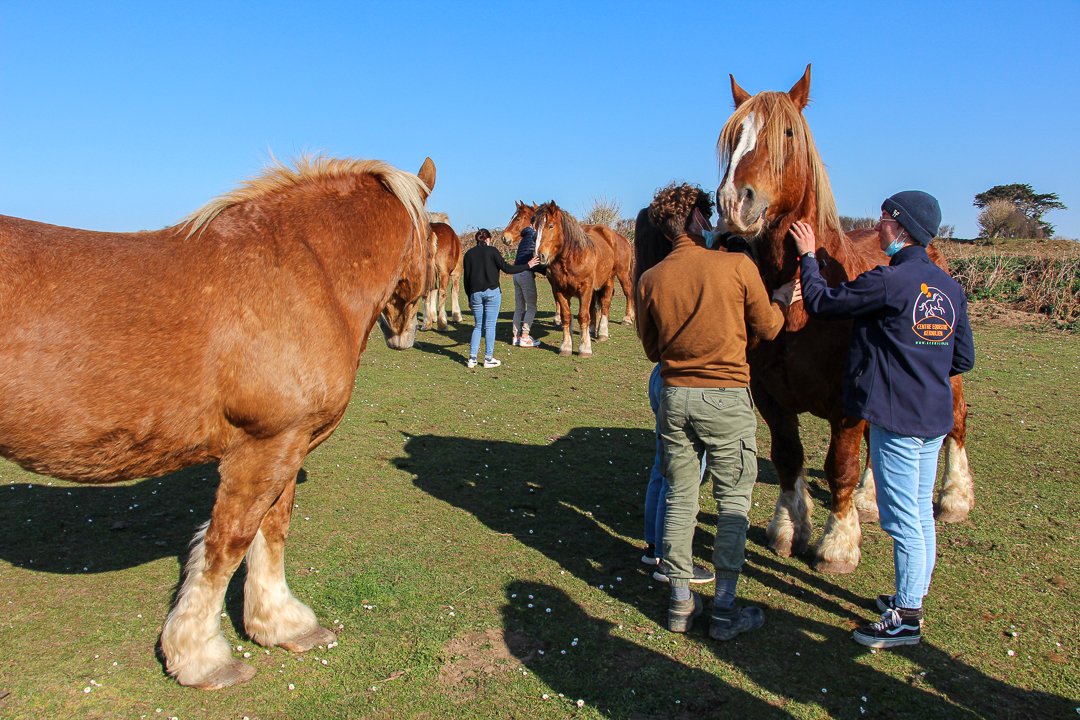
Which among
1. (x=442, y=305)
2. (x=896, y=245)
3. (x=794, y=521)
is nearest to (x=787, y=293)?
(x=896, y=245)

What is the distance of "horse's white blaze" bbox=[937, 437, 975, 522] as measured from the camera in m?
4.92

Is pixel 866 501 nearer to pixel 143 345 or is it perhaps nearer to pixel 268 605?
pixel 268 605

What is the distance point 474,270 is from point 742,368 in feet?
27.2

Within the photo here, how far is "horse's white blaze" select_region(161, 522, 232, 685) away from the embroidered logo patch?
3.48 m

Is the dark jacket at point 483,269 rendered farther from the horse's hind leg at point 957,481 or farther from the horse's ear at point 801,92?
the horse's ear at point 801,92

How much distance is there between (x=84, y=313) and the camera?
99.7 inches

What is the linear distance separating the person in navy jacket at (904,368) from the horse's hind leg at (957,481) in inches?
77.8

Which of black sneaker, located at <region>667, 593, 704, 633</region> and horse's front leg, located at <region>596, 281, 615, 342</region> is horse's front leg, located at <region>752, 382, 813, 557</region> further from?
horse's front leg, located at <region>596, 281, 615, 342</region>

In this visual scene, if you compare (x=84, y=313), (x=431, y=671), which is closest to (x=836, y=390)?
(x=431, y=671)

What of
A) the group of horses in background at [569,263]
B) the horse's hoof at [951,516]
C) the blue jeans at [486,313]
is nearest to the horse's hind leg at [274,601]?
the horse's hoof at [951,516]

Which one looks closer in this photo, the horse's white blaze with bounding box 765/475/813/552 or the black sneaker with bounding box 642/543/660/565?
the black sneaker with bounding box 642/543/660/565

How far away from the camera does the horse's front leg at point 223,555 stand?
9.37ft

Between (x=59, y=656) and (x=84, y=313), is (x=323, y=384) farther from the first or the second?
(x=59, y=656)

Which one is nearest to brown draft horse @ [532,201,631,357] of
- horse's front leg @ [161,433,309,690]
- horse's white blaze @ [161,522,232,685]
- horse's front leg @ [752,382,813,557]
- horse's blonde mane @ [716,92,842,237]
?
horse's front leg @ [752,382,813,557]
